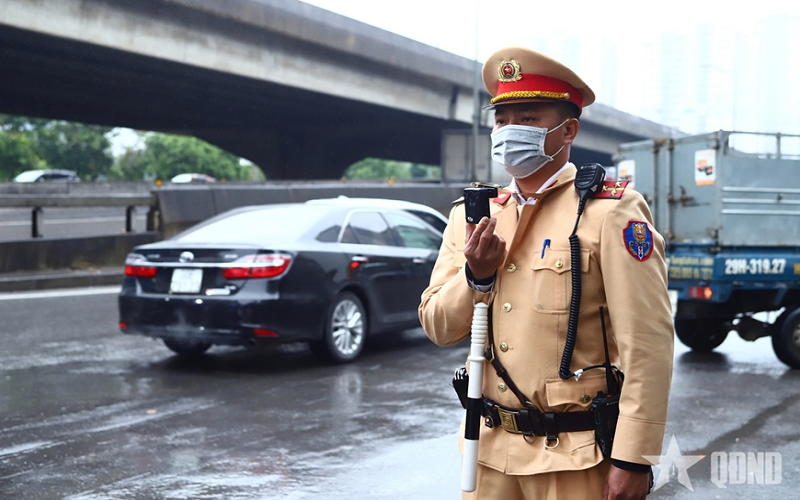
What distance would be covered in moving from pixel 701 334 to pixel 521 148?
7791 mm

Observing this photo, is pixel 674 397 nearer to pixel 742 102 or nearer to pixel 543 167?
pixel 543 167

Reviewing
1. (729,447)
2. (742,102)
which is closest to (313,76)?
(742,102)

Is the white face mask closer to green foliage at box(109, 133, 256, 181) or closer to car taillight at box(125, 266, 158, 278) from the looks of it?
car taillight at box(125, 266, 158, 278)

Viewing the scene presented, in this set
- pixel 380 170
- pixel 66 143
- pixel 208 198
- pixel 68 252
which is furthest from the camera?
pixel 380 170

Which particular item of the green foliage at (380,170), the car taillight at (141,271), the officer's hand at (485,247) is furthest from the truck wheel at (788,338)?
the green foliage at (380,170)

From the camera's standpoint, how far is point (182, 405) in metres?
6.73

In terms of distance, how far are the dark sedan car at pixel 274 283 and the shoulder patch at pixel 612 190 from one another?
5750 mm

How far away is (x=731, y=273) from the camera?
8773 mm

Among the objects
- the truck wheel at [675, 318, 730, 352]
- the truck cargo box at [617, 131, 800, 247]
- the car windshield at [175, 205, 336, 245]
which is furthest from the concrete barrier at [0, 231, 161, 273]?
the truck wheel at [675, 318, 730, 352]

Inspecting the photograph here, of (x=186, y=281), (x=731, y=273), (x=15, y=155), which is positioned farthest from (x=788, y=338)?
(x=15, y=155)

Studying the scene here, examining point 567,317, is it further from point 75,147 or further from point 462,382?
point 75,147

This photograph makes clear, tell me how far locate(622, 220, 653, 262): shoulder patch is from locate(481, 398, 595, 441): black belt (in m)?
0.43

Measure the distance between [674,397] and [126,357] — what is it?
5.23 meters

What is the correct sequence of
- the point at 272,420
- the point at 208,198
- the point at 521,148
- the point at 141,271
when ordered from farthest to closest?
the point at 208,198 < the point at 141,271 < the point at 272,420 < the point at 521,148
